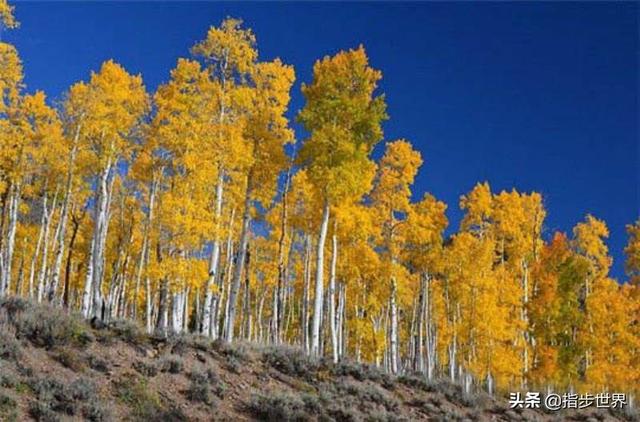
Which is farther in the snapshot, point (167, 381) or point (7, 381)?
point (167, 381)

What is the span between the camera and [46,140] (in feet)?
90.4

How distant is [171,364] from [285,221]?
12201 mm

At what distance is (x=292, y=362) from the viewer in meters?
21.4

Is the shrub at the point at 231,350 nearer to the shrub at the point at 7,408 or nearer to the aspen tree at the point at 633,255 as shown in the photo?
the shrub at the point at 7,408

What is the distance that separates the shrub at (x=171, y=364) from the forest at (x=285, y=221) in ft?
9.13

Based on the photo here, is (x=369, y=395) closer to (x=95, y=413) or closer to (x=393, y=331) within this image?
(x=393, y=331)

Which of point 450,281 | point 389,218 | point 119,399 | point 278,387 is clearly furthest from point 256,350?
point 450,281

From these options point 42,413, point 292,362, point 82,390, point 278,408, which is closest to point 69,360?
point 82,390

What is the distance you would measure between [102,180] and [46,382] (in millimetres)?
10493

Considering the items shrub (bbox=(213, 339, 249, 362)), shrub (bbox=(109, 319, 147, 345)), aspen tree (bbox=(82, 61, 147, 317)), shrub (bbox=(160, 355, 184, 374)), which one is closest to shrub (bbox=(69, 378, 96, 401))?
shrub (bbox=(160, 355, 184, 374))

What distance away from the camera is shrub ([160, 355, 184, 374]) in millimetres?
17294

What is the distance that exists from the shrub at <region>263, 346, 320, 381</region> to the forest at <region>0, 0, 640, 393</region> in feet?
2.44

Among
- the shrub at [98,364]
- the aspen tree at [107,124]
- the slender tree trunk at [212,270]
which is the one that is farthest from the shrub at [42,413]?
the aspen tree at [107,124]

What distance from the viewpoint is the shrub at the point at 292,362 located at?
68.8 feet
